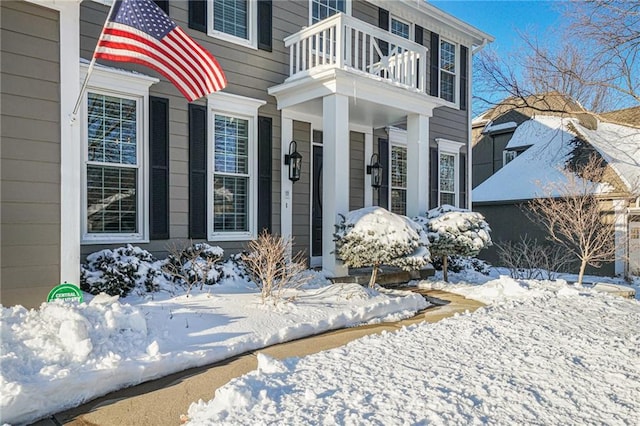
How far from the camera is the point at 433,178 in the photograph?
446 inches

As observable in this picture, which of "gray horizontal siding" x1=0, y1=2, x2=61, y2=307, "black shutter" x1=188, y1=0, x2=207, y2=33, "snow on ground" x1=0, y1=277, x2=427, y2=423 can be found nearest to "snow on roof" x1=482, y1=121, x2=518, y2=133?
"black shutter" x1=188, y1=0, x2=207, y2=33

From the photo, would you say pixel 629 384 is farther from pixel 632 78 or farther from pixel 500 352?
pixel 632 78

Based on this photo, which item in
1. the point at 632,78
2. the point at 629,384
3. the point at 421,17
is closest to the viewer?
the point at 629,384

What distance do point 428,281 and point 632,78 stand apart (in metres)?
5.07

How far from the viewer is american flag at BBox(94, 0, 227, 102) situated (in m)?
4.75

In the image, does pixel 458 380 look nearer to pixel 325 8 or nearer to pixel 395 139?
pixel 395 139

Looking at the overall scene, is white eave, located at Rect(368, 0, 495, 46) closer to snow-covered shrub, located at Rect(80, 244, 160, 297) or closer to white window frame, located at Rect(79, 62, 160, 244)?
white window frame, located at Rect(79, 62, 160, 244)

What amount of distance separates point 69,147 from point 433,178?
839 cm

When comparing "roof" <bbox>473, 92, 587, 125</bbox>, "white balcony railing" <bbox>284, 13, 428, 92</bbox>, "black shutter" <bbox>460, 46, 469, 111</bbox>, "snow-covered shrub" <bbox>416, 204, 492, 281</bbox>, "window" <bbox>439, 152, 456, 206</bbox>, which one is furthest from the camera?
"black shutter" <bbox>460, 46, 469, 111</bbox>

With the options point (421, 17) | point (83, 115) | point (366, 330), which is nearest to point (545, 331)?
point (366, 330)

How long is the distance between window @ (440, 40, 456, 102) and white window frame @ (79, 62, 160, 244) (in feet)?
24.6

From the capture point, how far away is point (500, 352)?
4.16m

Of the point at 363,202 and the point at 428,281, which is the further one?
the point at 363,202

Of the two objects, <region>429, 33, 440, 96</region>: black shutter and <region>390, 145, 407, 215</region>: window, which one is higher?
<region>429, 33, 440, 96</region>: black shutter
